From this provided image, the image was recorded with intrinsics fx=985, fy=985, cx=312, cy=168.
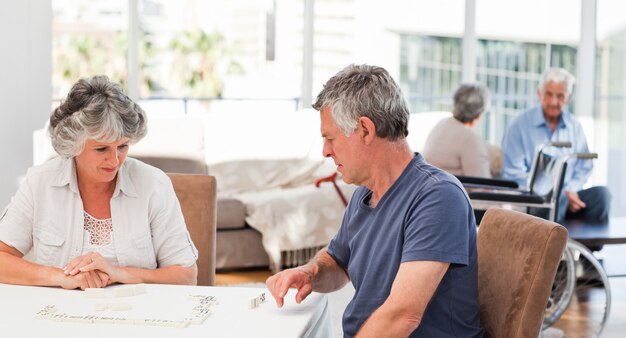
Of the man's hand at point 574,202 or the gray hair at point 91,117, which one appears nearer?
the gray hair at point 91,117

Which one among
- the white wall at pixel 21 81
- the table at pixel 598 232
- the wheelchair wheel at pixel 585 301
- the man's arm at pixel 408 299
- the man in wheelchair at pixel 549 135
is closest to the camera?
the man's arm at pixel 408 299

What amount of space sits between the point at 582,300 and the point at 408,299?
3331 millimetres

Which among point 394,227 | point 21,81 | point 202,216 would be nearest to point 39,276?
point 202,216

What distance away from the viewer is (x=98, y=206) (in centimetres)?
252

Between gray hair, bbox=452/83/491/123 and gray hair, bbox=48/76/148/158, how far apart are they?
3042 millimetres

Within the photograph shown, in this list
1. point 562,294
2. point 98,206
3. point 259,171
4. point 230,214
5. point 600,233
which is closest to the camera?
point 98,206

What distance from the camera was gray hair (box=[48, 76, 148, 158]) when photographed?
242 cm

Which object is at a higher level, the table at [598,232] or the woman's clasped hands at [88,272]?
the woman's clasped hands at [88,272]

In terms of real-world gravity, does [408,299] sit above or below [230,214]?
above

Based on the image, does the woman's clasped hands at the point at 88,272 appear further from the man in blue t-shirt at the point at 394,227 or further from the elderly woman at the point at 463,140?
the elderly woman at the point at 463,140

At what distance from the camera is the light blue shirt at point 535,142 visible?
5395mm

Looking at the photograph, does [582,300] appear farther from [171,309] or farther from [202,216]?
[171,309]

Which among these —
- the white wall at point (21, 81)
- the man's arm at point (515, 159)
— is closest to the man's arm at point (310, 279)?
the white wall at point (21, 81)

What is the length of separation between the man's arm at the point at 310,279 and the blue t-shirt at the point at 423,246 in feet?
0.30
